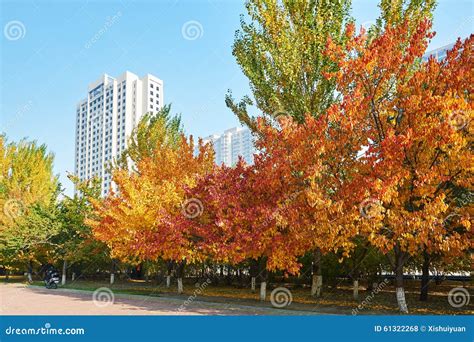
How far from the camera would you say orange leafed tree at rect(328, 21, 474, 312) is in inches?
449

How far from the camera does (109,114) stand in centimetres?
12119

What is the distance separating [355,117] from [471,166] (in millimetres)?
3482

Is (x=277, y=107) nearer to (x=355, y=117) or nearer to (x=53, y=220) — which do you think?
(x=355, y=117)

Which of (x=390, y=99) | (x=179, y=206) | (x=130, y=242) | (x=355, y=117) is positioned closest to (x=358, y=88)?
(x=355, y=117)
